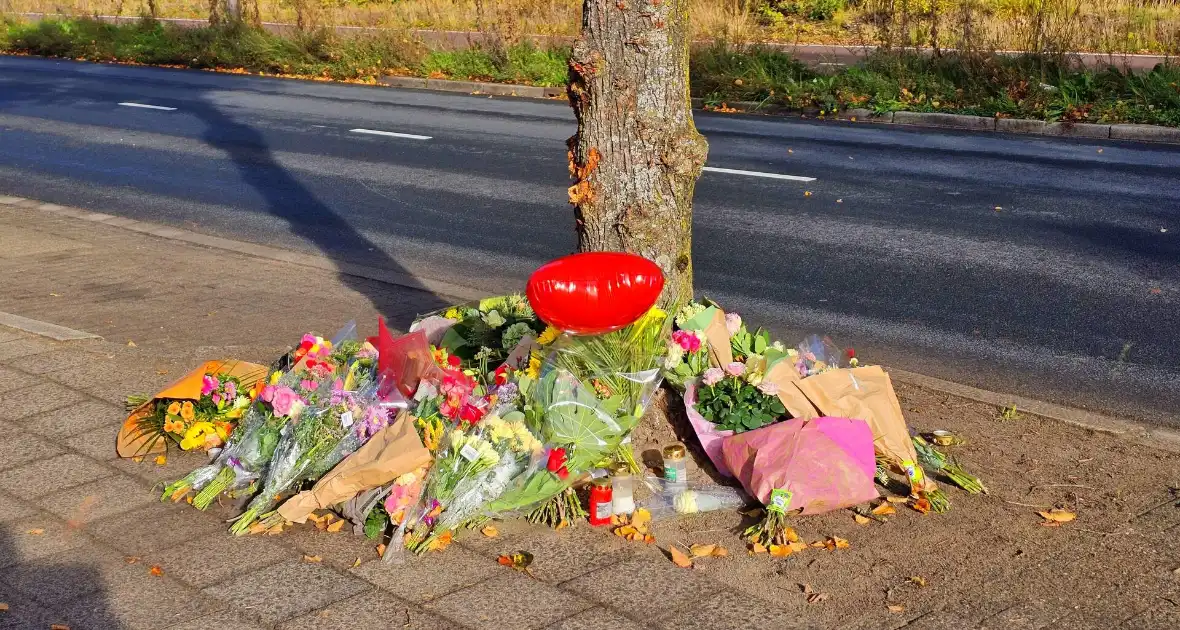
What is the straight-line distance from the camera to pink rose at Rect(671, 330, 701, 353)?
190 inches

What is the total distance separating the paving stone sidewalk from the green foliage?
0.25 m

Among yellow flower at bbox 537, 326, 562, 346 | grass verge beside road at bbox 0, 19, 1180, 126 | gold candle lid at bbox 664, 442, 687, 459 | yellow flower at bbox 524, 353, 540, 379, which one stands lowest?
gold candle lid at bbox 664, 442, 687, 459

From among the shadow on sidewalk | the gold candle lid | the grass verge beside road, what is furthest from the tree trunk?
the grass verge beside road

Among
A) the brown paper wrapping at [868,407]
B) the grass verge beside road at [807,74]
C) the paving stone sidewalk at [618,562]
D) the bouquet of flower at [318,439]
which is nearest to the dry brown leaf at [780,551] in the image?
the paving stone sidewalk at [618,562]

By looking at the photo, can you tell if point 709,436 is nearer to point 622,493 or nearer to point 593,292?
point 622,493

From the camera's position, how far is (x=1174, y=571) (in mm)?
3846

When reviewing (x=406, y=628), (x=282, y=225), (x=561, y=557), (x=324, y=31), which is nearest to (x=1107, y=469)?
(x=561, y=557)

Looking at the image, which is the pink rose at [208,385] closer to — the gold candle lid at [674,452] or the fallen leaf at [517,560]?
the fallen leaf at [517,560]

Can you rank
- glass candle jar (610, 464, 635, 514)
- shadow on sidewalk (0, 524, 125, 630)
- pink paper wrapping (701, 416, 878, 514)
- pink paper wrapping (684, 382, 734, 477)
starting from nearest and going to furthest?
shadow on sidewalk (0, 524, 125, 630) < pink paper wrapping (701, 416, 878, 514) < glass candle jar (610, 464, 635, 514) < pink paper wrapping (684, 382, 734, 477)

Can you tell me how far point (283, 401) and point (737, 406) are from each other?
5.69 ft

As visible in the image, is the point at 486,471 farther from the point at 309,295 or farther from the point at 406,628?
the point at 309,295

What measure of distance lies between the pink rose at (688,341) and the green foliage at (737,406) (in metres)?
0.17

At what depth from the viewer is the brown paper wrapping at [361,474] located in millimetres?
4297

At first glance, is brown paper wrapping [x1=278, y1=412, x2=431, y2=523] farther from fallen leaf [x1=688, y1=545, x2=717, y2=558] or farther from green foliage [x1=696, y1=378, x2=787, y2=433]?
green foliage [x1=696, y1=378, x2=787, y2=433]
